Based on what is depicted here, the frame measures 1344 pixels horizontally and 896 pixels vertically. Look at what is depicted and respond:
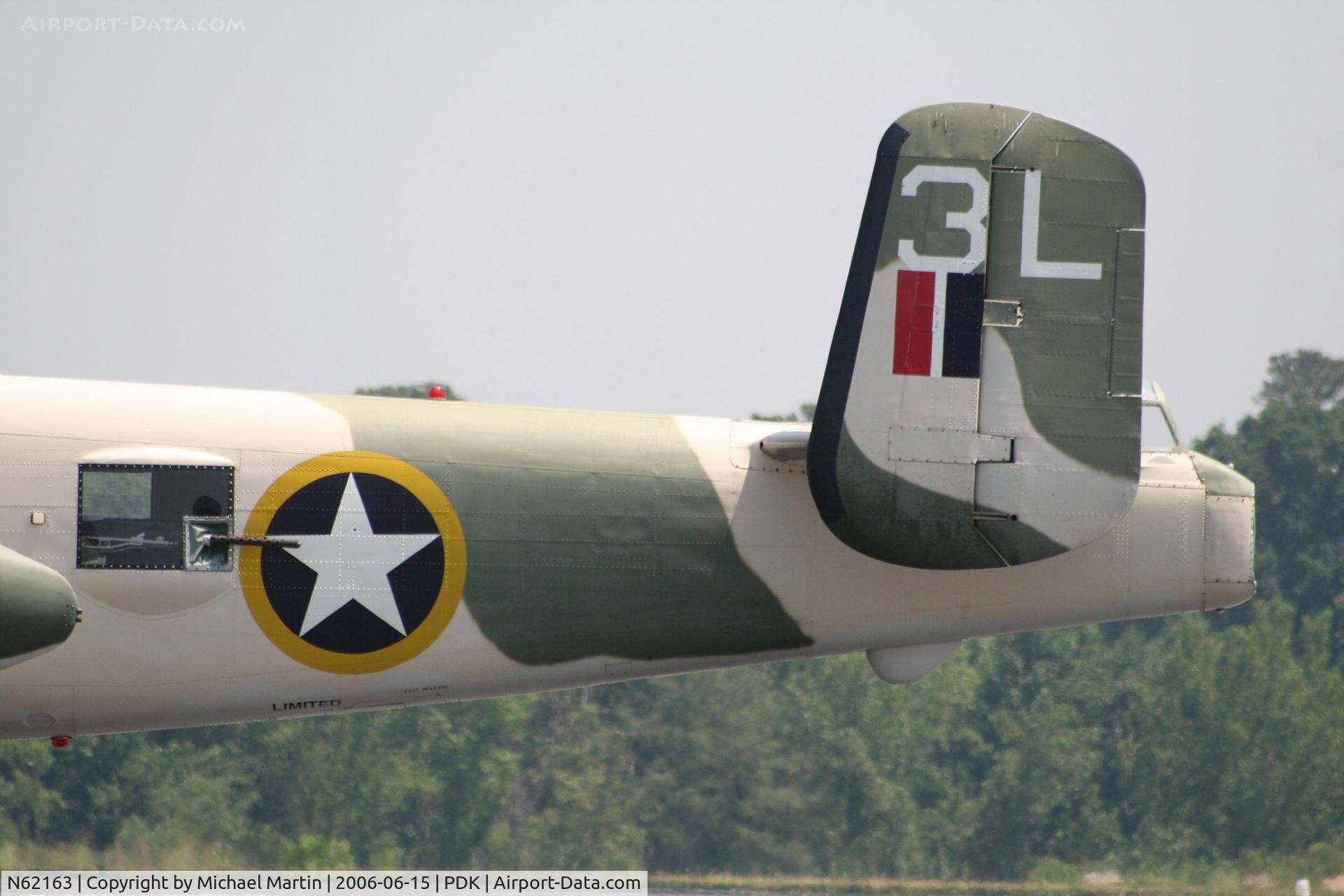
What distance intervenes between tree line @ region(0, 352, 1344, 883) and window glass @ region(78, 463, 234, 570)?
3115 cm

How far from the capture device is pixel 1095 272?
9500mm

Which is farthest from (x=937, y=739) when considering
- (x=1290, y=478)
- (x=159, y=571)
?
(x=159, y=571)

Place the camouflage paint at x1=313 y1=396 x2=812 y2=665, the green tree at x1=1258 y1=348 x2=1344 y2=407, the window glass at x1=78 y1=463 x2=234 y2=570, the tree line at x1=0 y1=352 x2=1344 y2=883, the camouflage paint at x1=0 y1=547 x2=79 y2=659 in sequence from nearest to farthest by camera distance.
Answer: the camouflage paint at x1=0 y1=547 x2=79 y2=659 < the window glass at x1=78 y1=463 x2=234 y2=570 < the camouflage paint at x1=313 y1=396 x2=812 y2=665 < the tree line at x1=0 y1=352 x2=1344 y2=883 < the green tree at x1=1258 y1=348 x2=1344 y2=407

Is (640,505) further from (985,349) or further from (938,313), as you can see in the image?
(985,349)

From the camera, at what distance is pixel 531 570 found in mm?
9680

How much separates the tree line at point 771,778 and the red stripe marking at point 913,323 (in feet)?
101

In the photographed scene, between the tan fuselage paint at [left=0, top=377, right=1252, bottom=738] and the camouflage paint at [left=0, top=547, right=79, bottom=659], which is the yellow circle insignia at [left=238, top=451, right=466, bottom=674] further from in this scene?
the camouflage paint at [left=0, top=547, right=79, bottom=659]

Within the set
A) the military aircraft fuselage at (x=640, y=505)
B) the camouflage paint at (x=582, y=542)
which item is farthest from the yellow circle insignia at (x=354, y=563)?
the camouflage paint at (x=582, y=542)

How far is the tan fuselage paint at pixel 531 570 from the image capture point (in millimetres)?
9211

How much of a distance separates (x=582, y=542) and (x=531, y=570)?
40 centimetres

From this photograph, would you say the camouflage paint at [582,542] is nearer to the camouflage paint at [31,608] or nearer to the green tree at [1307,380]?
the camouflage paint at [31,608]
